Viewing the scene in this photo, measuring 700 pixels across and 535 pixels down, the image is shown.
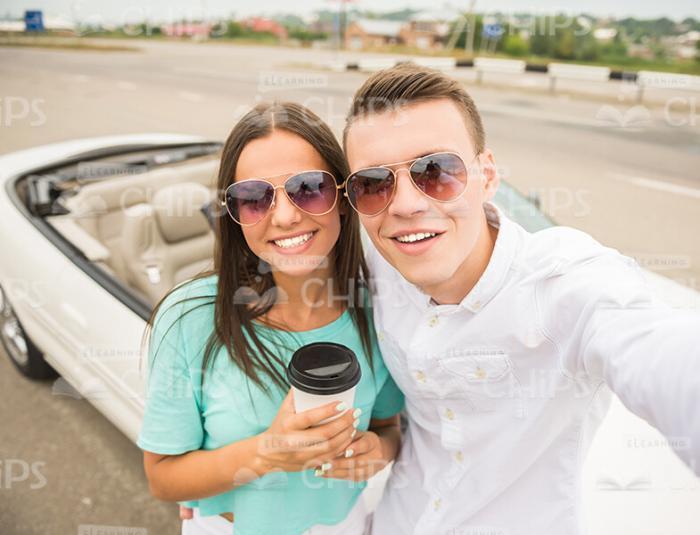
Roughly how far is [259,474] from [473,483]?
0.52m

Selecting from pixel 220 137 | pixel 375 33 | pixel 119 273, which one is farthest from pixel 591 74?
pixel 375 33

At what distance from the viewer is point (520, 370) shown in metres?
1.13

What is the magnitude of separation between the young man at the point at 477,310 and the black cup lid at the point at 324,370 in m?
0.18

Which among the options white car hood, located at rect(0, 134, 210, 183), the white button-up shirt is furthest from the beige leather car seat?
the white button-up shirt

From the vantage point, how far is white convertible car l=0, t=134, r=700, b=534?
5.57ft

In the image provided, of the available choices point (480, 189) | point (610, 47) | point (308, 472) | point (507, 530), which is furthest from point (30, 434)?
point (610, 47)

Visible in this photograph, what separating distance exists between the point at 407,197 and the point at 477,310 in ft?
0.96

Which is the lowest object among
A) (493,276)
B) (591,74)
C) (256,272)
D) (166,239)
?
(166,239)

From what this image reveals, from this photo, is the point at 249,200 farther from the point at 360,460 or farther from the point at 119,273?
the point at 119,273

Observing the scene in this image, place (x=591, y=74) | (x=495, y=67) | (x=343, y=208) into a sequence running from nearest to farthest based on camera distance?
(x=343, y=208), (x=591, y=74), (x=495, y=67)

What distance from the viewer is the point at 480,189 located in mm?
1178

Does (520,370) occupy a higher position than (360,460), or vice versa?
(520,370)

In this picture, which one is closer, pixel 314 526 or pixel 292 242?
pixel 292 242

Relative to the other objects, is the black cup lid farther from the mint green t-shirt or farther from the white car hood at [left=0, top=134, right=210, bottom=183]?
the white car hood at [left=0, top=134, right=210, bottom=183]
